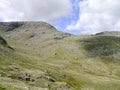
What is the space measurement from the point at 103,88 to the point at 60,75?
24967 millimetres

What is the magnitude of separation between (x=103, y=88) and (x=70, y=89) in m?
32.4

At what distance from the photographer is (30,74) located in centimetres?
11100

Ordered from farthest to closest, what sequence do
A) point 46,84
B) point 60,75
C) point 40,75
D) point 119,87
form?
1. point 119,87
2. point 60,75
3. point 40,75
4. point 46,84

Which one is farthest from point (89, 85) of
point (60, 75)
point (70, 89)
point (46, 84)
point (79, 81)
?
point (46, 84)

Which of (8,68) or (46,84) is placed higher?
(8,68)

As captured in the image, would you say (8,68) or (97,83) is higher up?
(8,68)

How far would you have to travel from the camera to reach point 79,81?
138 metres

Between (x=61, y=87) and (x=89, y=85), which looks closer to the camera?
(x=61, y=87)

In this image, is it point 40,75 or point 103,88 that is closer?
point 40,75

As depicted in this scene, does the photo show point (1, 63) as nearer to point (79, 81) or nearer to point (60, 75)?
point (60, 75)

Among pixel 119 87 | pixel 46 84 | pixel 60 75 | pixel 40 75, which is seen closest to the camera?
pixel 46 84

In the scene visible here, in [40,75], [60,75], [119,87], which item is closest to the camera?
[40,75]

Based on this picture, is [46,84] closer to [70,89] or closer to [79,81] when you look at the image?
[70,89]

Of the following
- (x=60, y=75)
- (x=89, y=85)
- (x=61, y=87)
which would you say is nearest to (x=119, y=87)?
(x=89, y=85)
